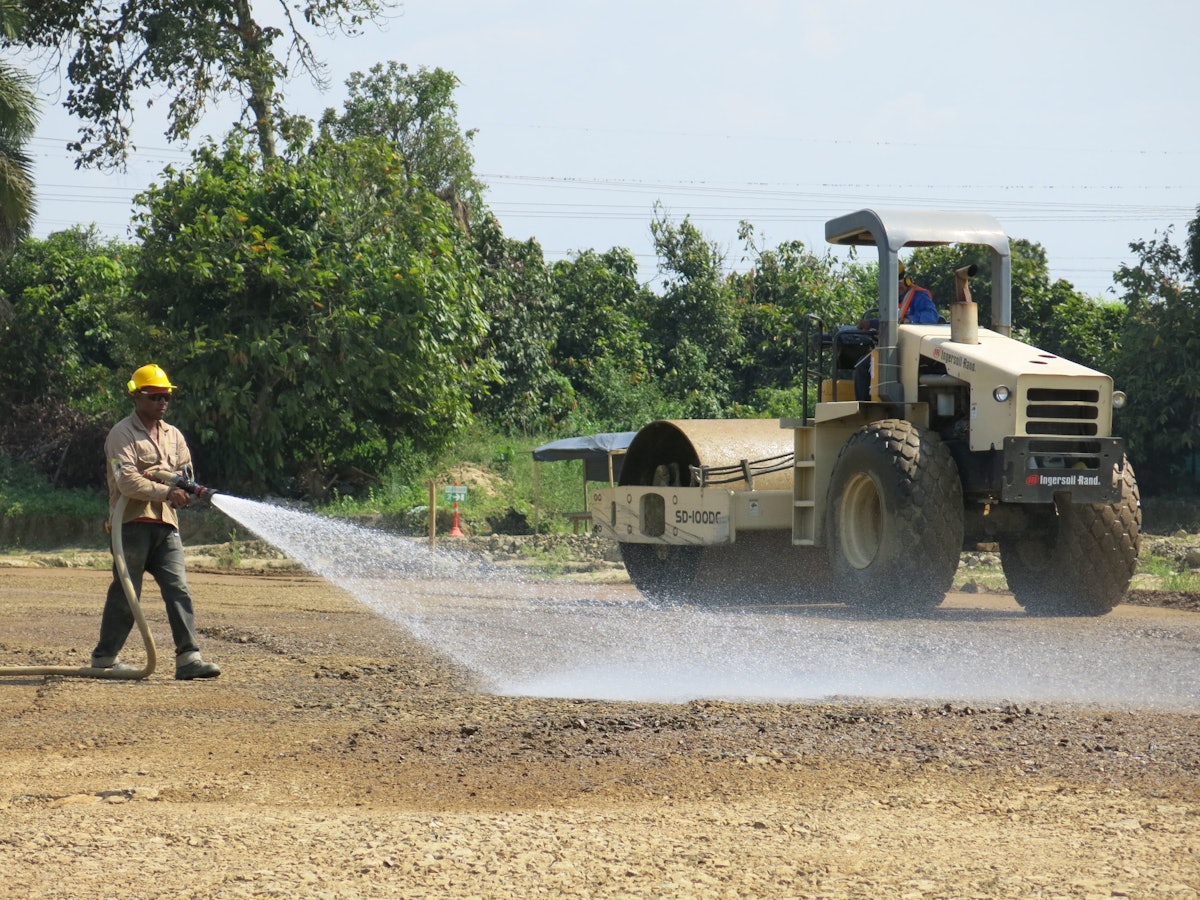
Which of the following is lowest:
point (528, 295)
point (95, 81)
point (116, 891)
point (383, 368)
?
point (116, 891)

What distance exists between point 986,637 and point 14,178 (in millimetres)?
19676

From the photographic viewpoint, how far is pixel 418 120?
121ft

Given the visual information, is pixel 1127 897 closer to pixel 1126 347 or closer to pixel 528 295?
pixel 1126 347

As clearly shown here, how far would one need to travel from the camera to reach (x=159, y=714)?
7.41 m

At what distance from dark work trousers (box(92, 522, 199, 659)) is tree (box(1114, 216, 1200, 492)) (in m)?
19.8

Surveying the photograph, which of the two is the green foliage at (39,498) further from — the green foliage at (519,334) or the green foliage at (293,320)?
the green foliage at (519,334)

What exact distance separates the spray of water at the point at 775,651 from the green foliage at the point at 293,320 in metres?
9.56

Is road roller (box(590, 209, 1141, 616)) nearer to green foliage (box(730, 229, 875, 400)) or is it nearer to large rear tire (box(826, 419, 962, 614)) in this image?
large rear tire (box(826, 419, 962, 614))

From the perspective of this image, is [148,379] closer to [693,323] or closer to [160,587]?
[160,587]

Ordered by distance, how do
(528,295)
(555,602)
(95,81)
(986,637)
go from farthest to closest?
(528,295), (95,81), (555,602), (986,637)

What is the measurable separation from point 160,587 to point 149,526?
1.22ft

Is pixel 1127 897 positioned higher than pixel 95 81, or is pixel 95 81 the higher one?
pixel 95 81

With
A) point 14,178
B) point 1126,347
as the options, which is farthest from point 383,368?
point 1126,347

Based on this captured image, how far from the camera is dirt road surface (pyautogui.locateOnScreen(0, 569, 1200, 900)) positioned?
441 cm
